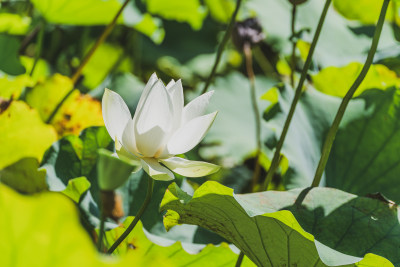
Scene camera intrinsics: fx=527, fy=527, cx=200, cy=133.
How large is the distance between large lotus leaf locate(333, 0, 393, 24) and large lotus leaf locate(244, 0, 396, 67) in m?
0.01

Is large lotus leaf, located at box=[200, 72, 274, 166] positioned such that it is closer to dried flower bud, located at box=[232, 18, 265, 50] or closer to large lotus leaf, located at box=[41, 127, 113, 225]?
dried flower bud, located at box=[232, 18, 265, 50]

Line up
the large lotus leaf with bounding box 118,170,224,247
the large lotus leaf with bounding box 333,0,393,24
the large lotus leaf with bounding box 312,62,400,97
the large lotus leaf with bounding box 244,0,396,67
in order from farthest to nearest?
the large lotus leaf with bounding box 244,0,396,67 → the large lotus leaf with bounding box 333,0,393,24 → the large lotus leaf with bounding box 312,62,400,97 → the large lotus leaf with bounding box 118,170,224,247

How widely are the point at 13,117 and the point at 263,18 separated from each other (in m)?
1.00

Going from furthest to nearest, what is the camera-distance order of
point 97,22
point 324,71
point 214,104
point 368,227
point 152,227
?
point 214,104
point 97,22
point 324,71
point 152,227
point 368,227

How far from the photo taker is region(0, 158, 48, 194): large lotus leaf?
691 mm

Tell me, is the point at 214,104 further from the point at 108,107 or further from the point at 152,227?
the point at 108,107

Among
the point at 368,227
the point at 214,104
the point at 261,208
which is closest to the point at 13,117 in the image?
the point at 261,208

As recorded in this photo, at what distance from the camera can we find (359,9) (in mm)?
1338

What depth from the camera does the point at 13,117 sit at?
2.27 feet

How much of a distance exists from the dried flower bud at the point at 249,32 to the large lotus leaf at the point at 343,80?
0.18 m

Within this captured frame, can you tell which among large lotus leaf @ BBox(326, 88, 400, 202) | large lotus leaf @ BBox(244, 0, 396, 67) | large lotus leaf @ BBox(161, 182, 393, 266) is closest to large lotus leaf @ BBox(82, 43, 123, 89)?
large lotus leaf @ BBox(244, 0, 396, 67)

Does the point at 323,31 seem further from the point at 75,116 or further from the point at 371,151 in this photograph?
the point at 75,116

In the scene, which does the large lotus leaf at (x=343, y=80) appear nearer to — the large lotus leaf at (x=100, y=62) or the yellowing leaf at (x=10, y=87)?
the yellowing leaf at (x=10, y=87)

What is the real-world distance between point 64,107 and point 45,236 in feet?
2.20
